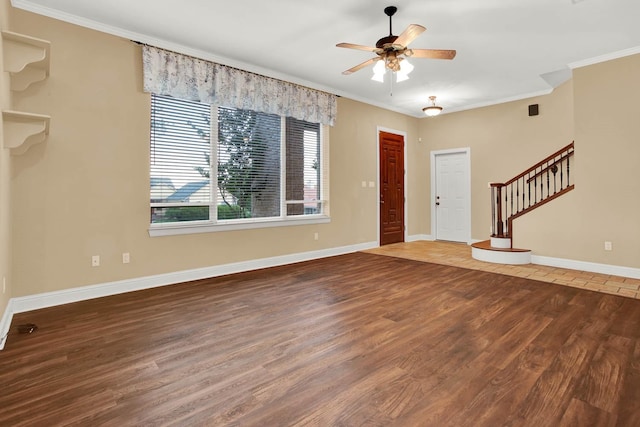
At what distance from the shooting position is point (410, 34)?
2.91m

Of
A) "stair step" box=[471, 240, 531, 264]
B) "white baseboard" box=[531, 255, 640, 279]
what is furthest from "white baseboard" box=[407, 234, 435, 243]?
"white baseboard" box=[531, 255, 640, 279]

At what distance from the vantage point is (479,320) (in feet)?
9.35

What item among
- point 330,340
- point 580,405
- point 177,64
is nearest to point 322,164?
point 177,64

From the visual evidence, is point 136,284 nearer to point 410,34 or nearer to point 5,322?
point 5,322

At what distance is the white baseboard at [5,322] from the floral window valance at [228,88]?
2539 mm

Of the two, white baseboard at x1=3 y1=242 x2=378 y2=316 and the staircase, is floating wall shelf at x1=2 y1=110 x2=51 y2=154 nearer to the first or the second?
white baseboard at x1=3 y1=242 x2=378 y2=316

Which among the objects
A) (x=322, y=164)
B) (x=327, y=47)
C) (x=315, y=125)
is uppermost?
(x=327, y=47)

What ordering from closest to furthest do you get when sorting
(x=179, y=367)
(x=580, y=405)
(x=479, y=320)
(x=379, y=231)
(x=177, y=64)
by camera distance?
1. (x=580, y=405)
2. (x=179, y=367)
3. (x=479, y=320)
4. (x=177, y=64)
5. (x=379, y=231)

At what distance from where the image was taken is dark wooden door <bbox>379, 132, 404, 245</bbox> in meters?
6.93

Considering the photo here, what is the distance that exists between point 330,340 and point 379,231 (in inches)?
180

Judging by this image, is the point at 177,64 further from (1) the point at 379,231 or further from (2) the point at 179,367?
(1) the point at 379,231

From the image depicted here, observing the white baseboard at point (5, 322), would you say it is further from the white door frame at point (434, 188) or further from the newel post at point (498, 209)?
the white door frame at point (434, 188)

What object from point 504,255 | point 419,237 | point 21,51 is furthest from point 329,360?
point 419,237

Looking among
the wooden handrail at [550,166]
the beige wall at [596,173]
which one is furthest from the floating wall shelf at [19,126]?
the wooden handrail at [550,166]
